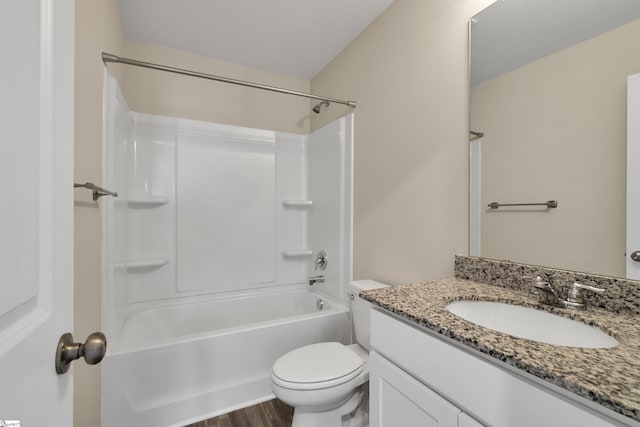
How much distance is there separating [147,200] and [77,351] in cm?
180

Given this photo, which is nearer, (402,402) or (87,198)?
(402,402)

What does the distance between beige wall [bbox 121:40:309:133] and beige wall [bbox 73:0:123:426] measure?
2.58ft

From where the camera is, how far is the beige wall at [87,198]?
0.99m

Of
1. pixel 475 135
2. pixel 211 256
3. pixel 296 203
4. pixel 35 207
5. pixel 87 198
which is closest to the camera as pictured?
pixel 35 207

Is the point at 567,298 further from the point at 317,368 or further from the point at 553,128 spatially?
the point at 317,368

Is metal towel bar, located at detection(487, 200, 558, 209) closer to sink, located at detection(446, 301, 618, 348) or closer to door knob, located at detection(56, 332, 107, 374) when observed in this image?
sink, located at detection(446, 301, 618, 348)

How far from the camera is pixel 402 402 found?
852mm

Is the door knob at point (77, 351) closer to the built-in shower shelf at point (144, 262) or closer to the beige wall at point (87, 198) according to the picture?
the beige wall at point (87, 198)

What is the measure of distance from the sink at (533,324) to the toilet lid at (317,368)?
64cm

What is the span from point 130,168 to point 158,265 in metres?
0.78

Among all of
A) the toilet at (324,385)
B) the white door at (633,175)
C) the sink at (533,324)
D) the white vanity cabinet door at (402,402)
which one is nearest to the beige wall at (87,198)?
the toilet at (324,385)

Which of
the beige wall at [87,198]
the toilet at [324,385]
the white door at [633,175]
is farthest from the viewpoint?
the toilet at [324,385]

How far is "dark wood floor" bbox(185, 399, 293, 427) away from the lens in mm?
1533

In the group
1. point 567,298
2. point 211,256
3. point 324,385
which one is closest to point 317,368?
point 324,385
